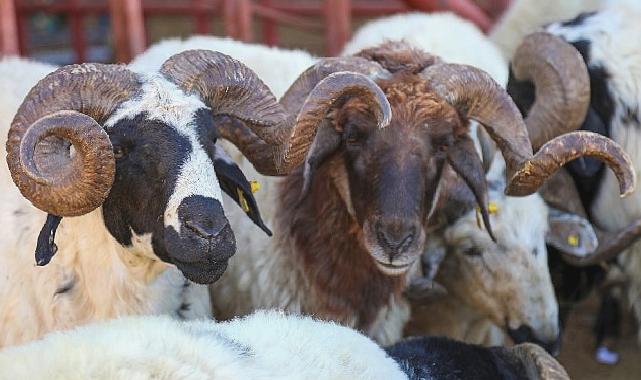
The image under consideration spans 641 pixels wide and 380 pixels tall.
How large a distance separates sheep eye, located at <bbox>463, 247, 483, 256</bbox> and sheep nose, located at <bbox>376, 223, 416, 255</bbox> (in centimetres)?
85

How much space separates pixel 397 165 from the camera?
143 inches

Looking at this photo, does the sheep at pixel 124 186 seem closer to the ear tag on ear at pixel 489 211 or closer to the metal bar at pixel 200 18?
the ear tag on ear at pixel 489 211

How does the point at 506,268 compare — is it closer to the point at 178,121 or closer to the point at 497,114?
the point at 497,114

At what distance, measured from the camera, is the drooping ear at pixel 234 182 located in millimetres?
3545

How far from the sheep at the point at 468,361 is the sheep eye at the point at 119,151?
1108 mm

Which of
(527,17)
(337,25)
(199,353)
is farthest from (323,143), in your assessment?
(527,17)

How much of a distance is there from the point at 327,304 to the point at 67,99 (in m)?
1.46

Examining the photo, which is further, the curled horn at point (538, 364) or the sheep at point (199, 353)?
the curled horn at point (538, 364)

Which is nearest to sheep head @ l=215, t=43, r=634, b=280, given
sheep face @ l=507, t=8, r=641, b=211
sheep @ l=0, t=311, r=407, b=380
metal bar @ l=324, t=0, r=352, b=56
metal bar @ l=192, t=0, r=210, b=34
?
sheep @ l=0, t=311, r=407, b=380

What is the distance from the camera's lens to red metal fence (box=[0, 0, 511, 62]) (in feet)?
16.0

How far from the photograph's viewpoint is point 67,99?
3143 mm

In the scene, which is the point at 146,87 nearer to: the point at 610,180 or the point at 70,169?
the point at 70,169

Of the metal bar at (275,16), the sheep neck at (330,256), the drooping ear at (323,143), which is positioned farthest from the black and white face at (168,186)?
the metal bar at (275,16)

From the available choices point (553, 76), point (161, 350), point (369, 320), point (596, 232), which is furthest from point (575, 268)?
point (161, 350)
